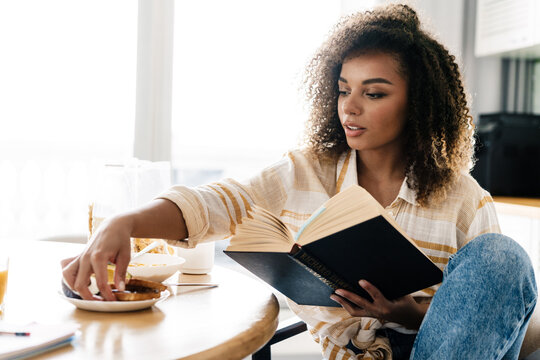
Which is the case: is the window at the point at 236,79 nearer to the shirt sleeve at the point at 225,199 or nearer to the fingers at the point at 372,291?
the shirt sleeve at the point at 225,199

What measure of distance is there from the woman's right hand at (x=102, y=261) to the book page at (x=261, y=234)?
0.18 metres

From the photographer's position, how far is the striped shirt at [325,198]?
1217 mm

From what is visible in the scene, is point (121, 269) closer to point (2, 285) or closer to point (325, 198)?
point (2, 285)

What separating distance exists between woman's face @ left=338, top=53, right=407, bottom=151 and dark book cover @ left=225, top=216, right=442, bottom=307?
42 cm

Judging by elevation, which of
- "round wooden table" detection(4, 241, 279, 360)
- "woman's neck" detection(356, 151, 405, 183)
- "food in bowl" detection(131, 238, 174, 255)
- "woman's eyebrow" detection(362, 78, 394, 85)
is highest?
"woman's eyebrow" detection(362, 78, 394, 85)

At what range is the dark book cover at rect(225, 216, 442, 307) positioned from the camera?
0.88 metres

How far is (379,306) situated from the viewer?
1063 millimetres

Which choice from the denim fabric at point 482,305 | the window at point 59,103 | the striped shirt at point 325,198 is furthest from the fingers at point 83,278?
the window at point 59,103

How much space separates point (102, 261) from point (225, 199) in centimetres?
36

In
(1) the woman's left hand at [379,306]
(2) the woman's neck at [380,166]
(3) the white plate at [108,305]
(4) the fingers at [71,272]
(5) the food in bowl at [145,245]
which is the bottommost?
(1) the woman's left hand at [379,306]

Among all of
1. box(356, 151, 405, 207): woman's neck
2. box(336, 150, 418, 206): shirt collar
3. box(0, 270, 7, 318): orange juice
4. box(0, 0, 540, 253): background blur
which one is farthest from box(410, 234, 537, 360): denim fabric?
box(0, 0, 540, 253): background blur

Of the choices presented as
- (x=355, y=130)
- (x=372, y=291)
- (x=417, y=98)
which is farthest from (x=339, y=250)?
(x=417, y=98)

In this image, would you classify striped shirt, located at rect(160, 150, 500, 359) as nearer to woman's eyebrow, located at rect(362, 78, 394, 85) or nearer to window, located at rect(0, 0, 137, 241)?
woman's eyebrow, located at rect(362, 78, 394, 85)

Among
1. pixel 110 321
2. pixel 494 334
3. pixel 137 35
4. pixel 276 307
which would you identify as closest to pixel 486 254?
pixel 494 334
